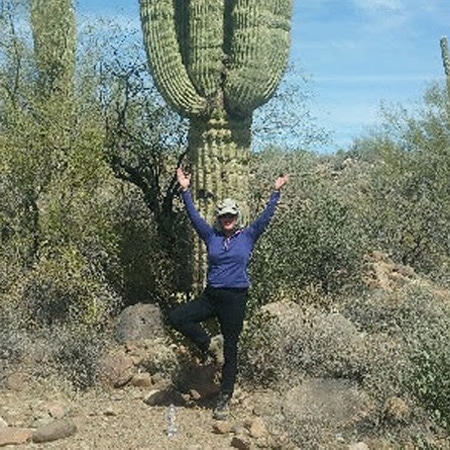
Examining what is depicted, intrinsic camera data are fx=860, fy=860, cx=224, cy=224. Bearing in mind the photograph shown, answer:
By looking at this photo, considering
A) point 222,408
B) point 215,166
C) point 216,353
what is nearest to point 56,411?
point 222,408

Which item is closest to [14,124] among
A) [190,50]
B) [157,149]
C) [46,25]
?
[190,50]

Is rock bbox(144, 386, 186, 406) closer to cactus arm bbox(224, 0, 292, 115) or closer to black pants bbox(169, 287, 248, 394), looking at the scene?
black pants bbox(169, 287, 248, 394)

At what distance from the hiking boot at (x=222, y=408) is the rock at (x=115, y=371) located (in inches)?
Result: 49.4

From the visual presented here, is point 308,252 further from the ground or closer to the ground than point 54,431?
further from the ground

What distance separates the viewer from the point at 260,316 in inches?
305

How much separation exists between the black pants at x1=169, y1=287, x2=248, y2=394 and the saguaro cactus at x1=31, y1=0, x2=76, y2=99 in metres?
5.06

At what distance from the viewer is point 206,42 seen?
8773 mm

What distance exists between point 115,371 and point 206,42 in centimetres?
344

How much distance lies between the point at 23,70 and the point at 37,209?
2.99m

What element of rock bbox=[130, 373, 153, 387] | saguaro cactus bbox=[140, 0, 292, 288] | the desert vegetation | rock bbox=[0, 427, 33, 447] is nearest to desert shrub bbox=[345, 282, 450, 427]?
the desert vegetation

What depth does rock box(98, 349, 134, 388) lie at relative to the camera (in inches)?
303

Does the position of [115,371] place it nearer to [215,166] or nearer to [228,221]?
[228,221]

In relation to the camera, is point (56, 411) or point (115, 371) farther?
point (115, 371)

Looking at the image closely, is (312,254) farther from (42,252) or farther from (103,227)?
(42,252)
